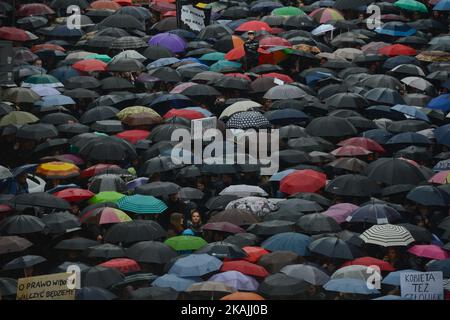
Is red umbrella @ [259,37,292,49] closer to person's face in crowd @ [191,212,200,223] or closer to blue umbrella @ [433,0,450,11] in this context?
blue umbrella @ [433,0,450,11]

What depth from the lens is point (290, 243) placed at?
19297mm

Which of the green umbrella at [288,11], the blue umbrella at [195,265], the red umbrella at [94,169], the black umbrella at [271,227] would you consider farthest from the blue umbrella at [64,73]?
the blue umbrella at [195,265]

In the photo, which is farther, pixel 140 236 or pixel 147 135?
pixel 147 135

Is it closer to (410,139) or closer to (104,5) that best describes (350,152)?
(410,139)

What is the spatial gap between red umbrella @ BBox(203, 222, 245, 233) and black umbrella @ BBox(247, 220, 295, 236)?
0.20 m

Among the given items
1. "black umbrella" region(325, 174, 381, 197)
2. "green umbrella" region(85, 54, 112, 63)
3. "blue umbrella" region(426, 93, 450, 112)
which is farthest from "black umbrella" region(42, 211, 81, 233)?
"green umbrella" region(85, 54, 112, 63)

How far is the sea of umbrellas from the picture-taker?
18672 millimetres

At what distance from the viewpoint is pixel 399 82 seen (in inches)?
1111

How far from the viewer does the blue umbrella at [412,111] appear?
85.3ft

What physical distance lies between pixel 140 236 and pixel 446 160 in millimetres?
6325

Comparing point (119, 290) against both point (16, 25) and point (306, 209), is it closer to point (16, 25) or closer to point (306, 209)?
point (306, 209)

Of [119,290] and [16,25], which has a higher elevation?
[16,25]

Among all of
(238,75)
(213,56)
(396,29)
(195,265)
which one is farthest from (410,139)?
(396,29)
